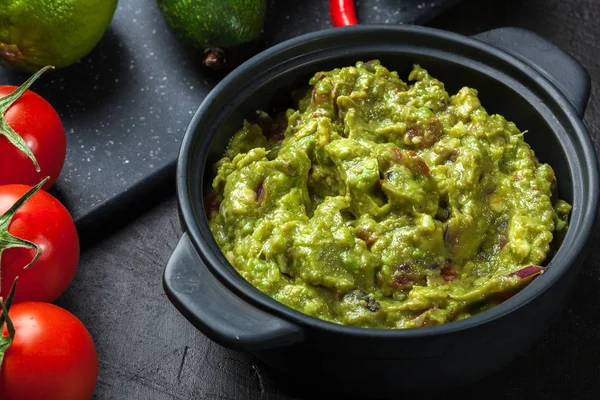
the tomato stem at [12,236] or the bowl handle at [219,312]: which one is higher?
the bowl handle at [219,312]

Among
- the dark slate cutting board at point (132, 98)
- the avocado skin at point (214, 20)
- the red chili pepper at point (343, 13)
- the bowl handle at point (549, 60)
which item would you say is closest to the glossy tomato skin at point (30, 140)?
the dark slate cutting board at point (132, 98)

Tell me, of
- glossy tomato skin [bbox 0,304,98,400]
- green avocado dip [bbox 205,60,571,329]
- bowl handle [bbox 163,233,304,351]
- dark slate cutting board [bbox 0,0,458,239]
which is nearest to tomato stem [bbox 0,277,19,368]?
glossy tomato skin [bbox 0,304,98,400]

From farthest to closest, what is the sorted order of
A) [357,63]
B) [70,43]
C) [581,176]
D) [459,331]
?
[70,43], [357,63], [581,176], [459,331]

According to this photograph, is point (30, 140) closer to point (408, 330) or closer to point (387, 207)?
point (387, 207)

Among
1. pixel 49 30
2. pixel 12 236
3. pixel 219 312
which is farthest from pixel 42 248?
pixel 49 30

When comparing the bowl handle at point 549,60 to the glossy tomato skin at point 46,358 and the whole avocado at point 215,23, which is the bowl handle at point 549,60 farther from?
the glossy tomato skin at point 46,358

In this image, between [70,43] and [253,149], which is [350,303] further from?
[70,43]

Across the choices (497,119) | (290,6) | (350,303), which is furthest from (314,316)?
(290,6)
